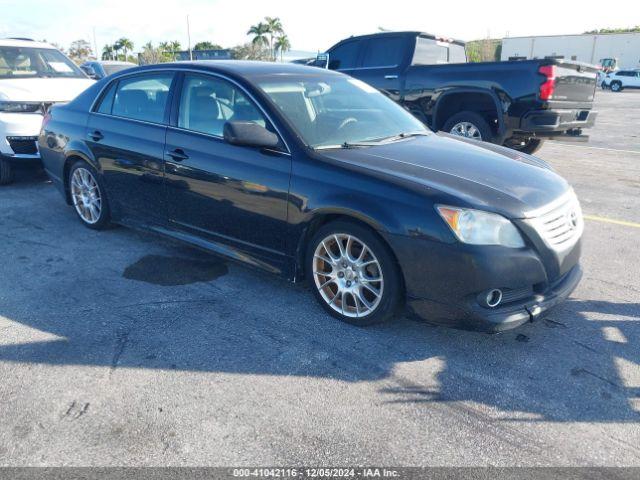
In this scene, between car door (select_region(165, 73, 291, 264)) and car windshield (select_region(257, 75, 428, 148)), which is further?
car windshield (select_region(257, 75, 428, 148))

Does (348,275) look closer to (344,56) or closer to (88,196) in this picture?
(88,196)

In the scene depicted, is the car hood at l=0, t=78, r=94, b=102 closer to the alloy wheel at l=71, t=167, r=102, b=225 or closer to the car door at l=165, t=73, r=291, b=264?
the alloy wheel at l=71, t=167, r=102, b=225

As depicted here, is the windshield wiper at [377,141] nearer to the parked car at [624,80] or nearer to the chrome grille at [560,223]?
the chrome grille at [560,223]

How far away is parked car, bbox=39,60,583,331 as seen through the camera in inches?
126

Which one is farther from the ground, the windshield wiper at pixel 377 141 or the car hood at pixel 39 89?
the car hood at pixel 39 89

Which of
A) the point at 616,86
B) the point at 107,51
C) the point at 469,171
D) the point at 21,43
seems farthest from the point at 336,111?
the point at 107,51

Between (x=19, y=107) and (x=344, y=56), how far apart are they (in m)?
5.63

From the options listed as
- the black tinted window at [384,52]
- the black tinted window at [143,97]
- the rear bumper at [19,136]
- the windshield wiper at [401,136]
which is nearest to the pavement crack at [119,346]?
the black tinted window at [143,97]

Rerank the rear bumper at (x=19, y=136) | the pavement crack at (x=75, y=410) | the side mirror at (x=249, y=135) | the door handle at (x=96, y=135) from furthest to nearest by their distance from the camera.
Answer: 1. the rear bumper at (x=19, y=136)
2. the door handle at (x=96, y=135)
3. the side mirror at (x=249, y=135)
4. the pavement crack at (x=75, y=410)

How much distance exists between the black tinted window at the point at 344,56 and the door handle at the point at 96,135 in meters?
6.08

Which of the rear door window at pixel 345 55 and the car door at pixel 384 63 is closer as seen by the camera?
the car door at pixel 384 63

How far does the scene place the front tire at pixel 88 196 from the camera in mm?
5355

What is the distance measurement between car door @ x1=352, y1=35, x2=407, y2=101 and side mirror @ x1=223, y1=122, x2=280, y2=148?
5.87 metres

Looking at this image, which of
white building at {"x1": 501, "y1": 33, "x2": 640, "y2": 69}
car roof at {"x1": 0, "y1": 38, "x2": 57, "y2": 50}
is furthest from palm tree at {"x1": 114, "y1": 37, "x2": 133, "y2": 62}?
car roof at {"x1": 0, "y1": 38, "x2": 57, "y2": 50}
